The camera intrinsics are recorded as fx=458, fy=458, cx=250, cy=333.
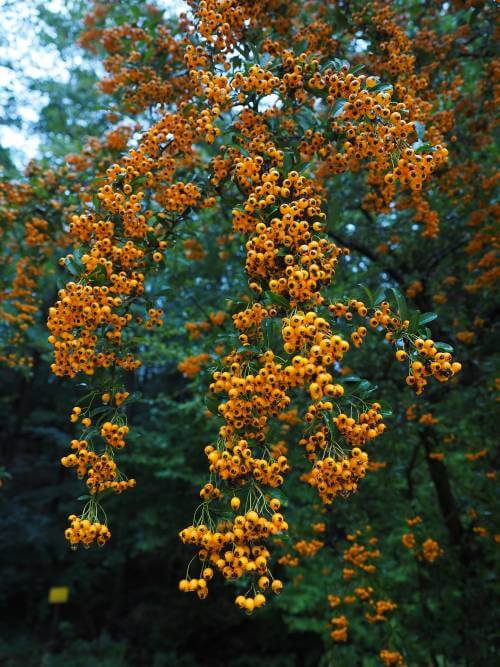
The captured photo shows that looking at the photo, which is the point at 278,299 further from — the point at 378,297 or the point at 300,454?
the point at 300,454

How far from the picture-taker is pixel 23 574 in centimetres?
1100

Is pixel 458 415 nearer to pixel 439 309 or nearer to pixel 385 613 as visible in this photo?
pixel 439 309

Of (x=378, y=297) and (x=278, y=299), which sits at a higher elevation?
(x=378, y=297)

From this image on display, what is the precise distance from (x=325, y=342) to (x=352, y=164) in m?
2.43

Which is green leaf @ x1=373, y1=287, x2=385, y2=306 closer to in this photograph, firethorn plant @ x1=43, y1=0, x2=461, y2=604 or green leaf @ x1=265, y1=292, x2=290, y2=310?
firethorn plant @ x1=43, y1=0, x2=461, y2=604

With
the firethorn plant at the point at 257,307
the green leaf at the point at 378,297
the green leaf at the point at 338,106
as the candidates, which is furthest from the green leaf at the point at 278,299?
the green leaf at the point at 338,106

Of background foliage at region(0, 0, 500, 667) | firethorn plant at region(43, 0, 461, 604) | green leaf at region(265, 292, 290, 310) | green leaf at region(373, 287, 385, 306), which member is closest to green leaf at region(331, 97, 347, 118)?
firethorn plant at region(43, 0, 461, 604)

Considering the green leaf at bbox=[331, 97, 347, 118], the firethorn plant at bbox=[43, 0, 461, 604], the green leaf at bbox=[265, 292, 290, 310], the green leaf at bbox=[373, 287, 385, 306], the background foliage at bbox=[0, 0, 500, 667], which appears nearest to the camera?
the firethorn plant at bbox=[43, 0, 461, 604]

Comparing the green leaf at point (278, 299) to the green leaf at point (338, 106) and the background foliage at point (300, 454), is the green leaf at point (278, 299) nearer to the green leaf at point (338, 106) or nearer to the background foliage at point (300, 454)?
the background foliage at point (300, 454)

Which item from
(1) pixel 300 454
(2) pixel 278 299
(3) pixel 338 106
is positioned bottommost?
(2) pixel 278 299

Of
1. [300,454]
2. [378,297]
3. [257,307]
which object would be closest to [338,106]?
[378,297]

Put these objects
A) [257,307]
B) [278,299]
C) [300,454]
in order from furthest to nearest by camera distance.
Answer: [300,454] < [257,307] < [278,299]

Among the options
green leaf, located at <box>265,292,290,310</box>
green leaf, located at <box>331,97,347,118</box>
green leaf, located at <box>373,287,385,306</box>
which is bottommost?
green leaf, located at <box>265,292,290,310</box>

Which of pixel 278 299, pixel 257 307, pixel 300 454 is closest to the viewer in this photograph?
pixel 278 299
